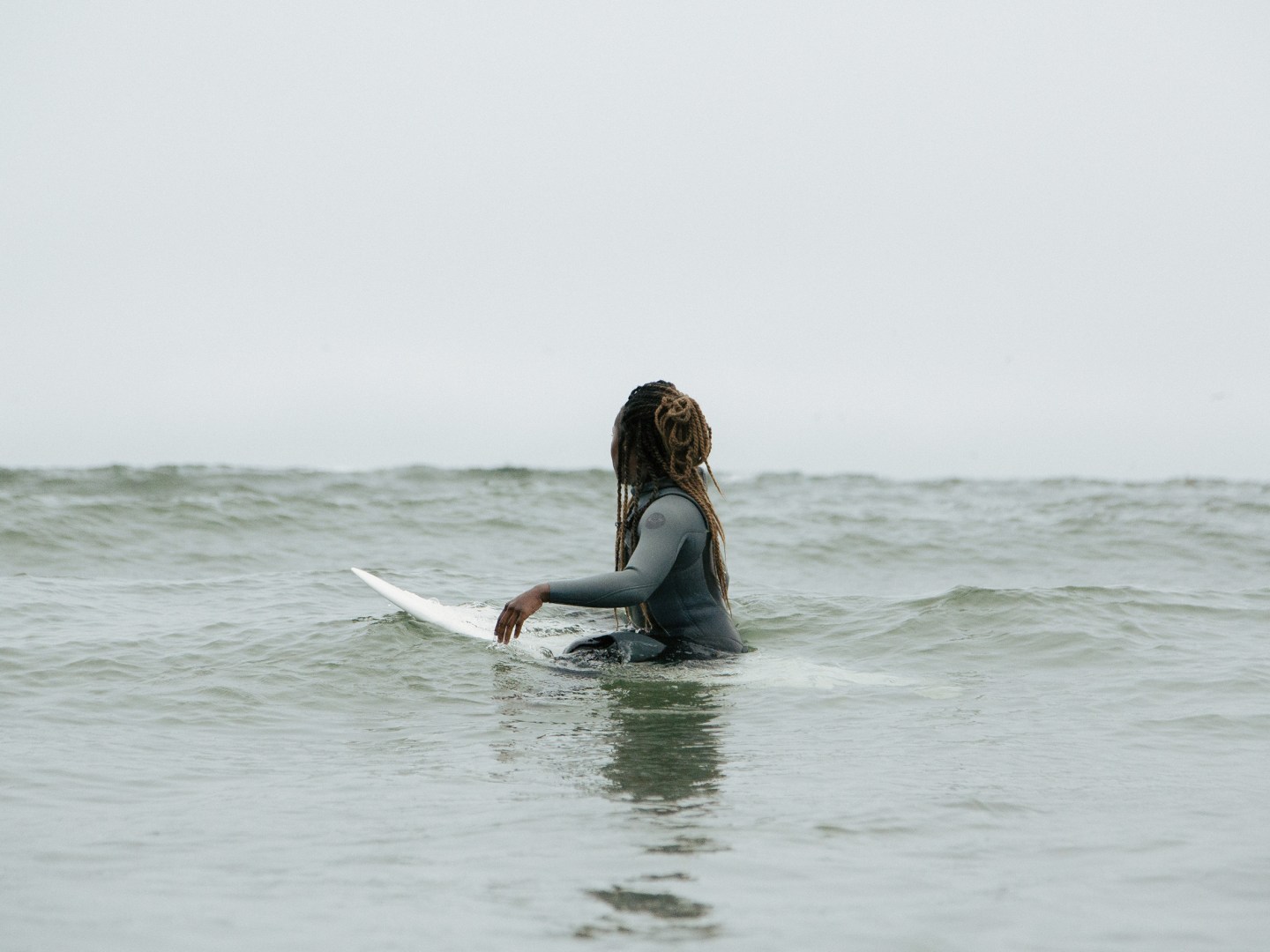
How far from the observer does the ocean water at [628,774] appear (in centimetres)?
290

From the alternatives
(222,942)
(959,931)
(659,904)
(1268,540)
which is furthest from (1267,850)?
(1268,540)

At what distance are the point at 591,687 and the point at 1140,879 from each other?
310 cm

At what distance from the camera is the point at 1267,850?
3.42 meters

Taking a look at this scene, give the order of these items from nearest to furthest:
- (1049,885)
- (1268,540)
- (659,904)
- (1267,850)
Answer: (659,904) → (1049,885) → (1267,850) → (1268,540)

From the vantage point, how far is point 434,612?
24.2ft

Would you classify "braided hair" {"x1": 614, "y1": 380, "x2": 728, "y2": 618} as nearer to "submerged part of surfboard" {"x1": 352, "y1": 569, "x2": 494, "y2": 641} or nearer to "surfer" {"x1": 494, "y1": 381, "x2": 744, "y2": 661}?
"surfer" {"x1": 494, "y1": 381, "x2": 744, "y2": 661}

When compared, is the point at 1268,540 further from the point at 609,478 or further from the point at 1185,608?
the point at 609,478

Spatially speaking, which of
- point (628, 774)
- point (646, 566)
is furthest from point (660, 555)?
point (628, 774)

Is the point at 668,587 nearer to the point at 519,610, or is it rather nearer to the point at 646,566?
the point at 646,566

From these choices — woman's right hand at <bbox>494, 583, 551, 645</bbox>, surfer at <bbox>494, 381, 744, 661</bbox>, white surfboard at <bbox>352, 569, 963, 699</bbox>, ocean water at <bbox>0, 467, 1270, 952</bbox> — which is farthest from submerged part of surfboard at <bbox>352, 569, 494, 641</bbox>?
woman's right hand at <bbox>494, 583, 551, 645</bbox>

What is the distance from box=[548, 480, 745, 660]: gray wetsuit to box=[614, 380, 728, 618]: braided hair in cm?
7

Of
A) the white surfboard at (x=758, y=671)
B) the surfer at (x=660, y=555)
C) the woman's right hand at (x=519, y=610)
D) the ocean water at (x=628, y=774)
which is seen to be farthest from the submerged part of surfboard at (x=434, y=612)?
the woman's right hand at (x=519, y=610)

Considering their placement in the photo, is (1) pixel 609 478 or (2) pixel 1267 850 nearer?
(2) pixel 1267 850

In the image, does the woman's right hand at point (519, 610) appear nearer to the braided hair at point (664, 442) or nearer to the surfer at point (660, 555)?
the surfer at point (660, 555)
